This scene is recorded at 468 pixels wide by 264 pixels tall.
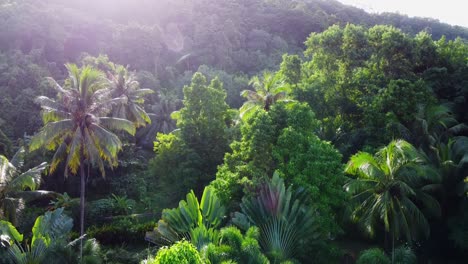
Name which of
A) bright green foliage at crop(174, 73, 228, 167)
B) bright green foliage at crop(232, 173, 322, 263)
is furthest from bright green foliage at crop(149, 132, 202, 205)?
bright green foliage at crop(232, 173, 322, 263)

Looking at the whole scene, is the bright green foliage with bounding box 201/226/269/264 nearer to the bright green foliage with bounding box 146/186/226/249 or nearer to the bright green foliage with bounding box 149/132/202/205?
the bright green foliage with bounding box 146/186/226/249

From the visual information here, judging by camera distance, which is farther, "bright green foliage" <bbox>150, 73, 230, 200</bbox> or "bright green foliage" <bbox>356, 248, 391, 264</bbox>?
"bright green foliage" <bbox>150, 73, 230, 200</bbox>

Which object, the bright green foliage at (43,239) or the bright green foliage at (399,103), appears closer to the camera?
the bright green foliage at (43,239)

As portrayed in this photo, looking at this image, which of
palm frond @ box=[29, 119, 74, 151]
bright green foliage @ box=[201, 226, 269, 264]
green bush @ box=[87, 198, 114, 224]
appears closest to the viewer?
bright green foliage @ box=[201, 226, 269, 264]

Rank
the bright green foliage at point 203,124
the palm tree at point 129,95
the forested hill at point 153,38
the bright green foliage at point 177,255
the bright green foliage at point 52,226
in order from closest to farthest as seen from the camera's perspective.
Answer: the bright green foliage at point 177,255, the bright green foliage at point 52,226, the bright green foliage at point 203,124, the palm tree at point 129,95, the forested hill at point 153,38

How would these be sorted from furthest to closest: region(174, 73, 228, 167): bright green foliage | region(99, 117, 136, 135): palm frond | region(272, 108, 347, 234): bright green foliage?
region(174, 73, 228, 167): bright green foliage, region(99, 117, 136, 135): palm frond, region(272, 108, 347, 234): bright green foliage

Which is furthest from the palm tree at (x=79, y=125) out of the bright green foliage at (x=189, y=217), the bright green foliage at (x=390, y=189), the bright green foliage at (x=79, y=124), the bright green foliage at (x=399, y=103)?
the bright green foliage at (x=399, y=103)

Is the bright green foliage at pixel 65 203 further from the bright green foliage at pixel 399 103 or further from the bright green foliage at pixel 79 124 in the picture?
the bright green foliage at pixel 399 103
